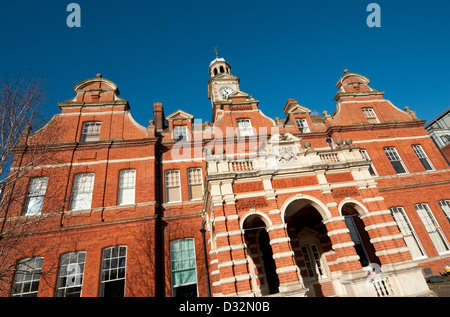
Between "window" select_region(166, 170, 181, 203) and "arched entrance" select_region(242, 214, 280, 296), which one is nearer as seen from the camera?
"arched entrance" select_region(242, 214, 280, 296)

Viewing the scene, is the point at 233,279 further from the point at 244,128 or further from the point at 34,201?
the point at 34,201

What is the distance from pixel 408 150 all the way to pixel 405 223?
617cm

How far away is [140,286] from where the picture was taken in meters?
12.0

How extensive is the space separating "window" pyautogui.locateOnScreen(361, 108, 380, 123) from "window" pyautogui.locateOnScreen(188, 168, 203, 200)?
1514 cm

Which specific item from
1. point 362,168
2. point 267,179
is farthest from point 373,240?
point 267,179

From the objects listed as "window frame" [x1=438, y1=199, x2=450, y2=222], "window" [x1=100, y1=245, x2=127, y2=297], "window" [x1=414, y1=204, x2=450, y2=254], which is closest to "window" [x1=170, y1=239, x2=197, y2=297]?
"window" [x1=100, y1=245, x2=127, y2=297]

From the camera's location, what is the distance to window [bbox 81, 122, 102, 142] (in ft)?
53.6

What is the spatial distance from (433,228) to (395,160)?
205 inches

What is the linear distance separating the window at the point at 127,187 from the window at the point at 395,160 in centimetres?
1909

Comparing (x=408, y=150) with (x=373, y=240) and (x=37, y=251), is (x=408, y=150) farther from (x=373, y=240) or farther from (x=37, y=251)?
(x=37, y=251)

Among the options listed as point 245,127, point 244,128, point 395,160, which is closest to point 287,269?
point 244,128

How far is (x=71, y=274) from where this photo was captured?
39.9ft

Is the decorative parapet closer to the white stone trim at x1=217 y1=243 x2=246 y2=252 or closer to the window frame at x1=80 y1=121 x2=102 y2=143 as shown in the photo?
the white stone trim at x1=217 y1=243 x2=246 y2=252

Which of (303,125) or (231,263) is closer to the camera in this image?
(231,263)
